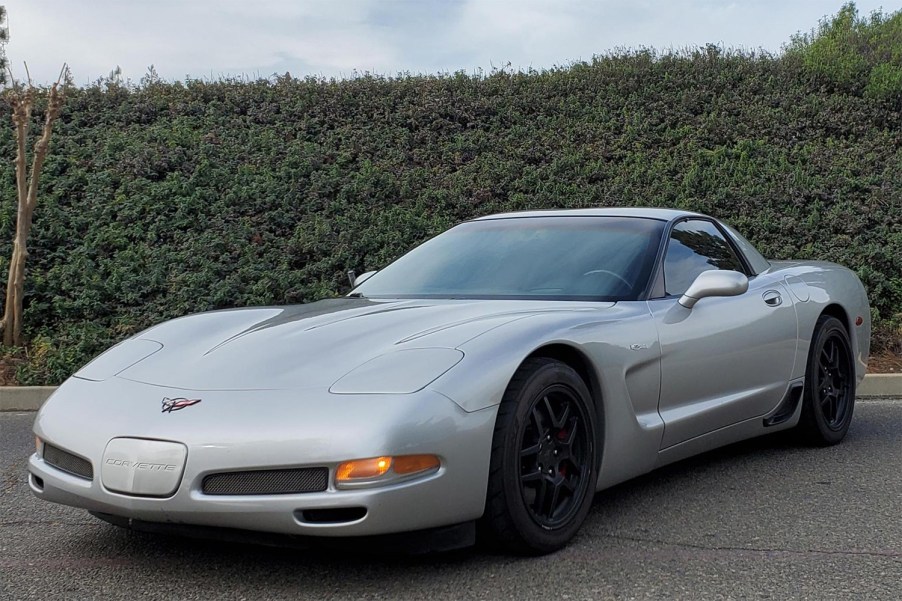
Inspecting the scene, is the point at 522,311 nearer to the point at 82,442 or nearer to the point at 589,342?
the point at 589,342

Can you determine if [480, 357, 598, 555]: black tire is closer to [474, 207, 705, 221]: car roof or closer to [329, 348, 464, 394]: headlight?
[329, 348, 464, 394]: headlight

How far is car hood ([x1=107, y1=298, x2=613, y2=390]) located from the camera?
3.39 metres

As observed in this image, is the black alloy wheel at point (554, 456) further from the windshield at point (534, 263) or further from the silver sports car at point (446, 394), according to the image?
the windshield at point (534, 263)

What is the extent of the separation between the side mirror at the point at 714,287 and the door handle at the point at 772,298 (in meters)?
0.74

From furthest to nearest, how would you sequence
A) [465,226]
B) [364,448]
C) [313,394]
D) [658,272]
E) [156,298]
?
[156,298]
[465,226]
[658,272]
[313,394]
[364,448]

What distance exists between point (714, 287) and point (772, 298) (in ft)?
3.00

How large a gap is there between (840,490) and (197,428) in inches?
117

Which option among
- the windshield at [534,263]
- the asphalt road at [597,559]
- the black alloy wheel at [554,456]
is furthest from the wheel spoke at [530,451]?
the windshield at [534,263]

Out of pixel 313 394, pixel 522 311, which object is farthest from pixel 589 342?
pixel 313 394

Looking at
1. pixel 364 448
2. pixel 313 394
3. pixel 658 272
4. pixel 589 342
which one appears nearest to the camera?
pixel 364 448

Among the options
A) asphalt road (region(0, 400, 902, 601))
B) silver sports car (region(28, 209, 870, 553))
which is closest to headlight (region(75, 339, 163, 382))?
silver sports car (region(28, 209, 870, 553))

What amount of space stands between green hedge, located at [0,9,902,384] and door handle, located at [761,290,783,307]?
202 inches

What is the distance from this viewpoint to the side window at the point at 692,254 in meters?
4.70

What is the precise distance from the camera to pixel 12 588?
327 cm
